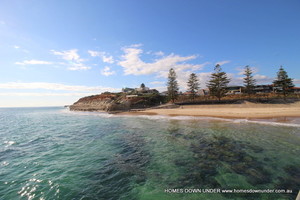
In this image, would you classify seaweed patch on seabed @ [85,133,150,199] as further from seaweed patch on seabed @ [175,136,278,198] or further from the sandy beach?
the sandy beach

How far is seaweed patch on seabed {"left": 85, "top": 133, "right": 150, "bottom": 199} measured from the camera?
204 inches

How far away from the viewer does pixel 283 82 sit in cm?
3778

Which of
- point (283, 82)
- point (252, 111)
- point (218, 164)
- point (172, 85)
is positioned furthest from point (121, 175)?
point (283, 82)

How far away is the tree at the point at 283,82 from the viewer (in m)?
37.3

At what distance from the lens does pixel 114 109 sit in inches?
1906

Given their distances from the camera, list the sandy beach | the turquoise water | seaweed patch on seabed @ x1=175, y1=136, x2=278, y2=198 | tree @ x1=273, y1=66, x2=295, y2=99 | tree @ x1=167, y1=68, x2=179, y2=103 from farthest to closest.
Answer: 1. tree @ x1=167, y1=68, x2=179, y2=103
2. tree @ x1=273, y1=66, x2=295, y2=99
3. the sandy beach
4. seaweed patch on seabed @ x1=175, y1=136, x2=278, y2=198
5. the turquoise water

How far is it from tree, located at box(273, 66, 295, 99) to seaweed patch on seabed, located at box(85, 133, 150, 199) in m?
51.3

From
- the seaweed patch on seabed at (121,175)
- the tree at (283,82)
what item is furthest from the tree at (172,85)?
the seaweed patch on seabed at (121,175)

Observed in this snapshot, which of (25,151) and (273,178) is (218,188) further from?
(25,151)

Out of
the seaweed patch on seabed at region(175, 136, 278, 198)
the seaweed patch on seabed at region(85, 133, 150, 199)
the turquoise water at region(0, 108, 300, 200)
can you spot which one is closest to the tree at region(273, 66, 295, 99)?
the turquoise water at region(0, 108, 300, 200)

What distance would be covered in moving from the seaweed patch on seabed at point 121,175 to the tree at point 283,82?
51.3 metres

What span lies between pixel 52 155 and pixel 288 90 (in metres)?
58.6

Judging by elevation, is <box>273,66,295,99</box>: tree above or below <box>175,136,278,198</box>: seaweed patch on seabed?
above

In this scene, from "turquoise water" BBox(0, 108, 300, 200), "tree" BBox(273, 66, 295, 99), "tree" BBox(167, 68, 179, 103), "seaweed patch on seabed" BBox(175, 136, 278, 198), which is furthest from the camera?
"tree" BBox(167, 68, 179, 103)
